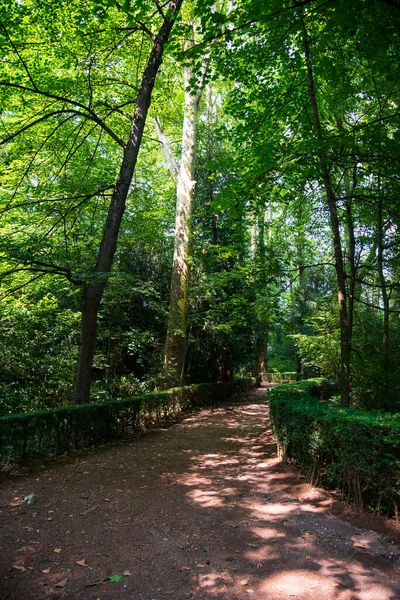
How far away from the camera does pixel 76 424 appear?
22.7ft

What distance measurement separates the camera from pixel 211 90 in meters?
19.8

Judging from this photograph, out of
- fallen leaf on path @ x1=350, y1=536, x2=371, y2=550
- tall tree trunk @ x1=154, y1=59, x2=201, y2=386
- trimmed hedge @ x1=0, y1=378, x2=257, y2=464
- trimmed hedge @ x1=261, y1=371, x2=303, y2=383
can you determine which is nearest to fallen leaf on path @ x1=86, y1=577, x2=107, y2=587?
fallen leaf on path @ x1=350, y1=536, x2=371, y2=550

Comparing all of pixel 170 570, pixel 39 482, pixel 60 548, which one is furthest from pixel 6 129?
pixel 170 570

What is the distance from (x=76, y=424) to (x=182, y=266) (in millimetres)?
6962

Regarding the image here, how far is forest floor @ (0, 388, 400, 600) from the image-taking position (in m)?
2.92

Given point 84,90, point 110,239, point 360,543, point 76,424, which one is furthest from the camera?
point 84,90

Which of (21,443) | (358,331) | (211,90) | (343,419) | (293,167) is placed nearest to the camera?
(343,419)

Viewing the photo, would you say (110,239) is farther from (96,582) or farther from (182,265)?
(96,582)

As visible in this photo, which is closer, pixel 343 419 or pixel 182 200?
pixel 343 419

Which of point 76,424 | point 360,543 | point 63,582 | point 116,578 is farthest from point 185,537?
point 76,424

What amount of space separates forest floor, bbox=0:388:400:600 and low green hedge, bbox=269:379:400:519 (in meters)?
0.23

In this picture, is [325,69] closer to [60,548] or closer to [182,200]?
[182,200]

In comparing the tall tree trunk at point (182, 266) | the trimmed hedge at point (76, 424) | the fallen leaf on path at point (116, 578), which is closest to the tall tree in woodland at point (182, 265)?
the tall tree trunk at point (182, 266)

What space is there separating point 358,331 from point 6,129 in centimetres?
1054
